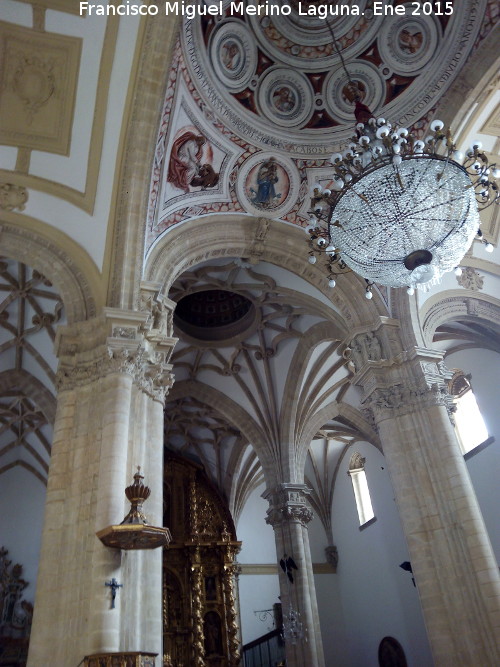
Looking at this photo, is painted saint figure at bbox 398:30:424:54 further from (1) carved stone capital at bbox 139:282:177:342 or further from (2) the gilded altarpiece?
(2) the gilded altarpiece

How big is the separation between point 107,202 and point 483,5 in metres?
6.62

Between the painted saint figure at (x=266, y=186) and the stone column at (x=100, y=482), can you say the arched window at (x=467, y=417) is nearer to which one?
the painted saint figure at (x=266, y=186)

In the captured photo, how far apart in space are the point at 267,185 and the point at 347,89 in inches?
85.8

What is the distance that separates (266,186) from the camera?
33.9 feet

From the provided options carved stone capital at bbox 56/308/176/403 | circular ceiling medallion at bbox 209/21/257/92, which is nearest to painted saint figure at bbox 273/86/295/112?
circular ceiling medallion at bbox 209/21/257/92

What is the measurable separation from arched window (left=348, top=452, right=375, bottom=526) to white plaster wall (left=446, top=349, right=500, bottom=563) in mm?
5073

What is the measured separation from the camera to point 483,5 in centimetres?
865

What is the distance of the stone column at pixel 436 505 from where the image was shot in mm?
7461

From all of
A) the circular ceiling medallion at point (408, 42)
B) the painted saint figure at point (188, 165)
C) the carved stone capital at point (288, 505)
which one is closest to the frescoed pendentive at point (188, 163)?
the painted saint figure at point (188, 165)

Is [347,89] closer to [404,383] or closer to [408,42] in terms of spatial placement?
[408,42]

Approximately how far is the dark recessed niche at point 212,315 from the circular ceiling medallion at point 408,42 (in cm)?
649

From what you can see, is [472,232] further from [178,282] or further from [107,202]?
[178,282]

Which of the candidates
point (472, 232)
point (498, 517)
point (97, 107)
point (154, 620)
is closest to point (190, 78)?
point (97, 107)

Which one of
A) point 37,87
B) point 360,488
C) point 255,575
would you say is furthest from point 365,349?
point 255,575
